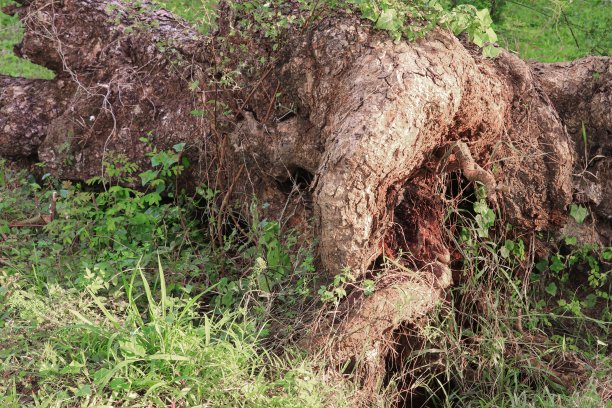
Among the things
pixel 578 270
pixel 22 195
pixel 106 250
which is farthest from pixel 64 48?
pixel 578 270

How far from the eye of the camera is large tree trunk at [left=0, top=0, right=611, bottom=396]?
3734mm

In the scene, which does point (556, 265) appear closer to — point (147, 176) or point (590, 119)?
point (590, 119)

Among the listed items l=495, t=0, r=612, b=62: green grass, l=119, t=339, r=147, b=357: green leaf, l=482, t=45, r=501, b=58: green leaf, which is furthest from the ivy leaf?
l=495, t=0, r=612, b=62: green grass

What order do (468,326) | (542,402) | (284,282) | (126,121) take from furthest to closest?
(126,121)
(468,326)
(284,282)
(542,402)

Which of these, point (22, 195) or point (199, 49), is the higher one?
point (199, 49)

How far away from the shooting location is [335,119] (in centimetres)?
394

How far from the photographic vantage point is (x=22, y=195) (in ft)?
17.2

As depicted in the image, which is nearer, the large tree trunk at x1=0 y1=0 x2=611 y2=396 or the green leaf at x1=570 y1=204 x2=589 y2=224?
the large tree trunk at x1=0 y1=0 x2=611 y2=396

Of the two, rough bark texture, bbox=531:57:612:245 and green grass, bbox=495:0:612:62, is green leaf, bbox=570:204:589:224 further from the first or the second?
green grass, bbox=495:0:612:62

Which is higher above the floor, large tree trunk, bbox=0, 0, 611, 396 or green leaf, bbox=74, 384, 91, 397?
large tree trunk, bbox=0, 0, 611, 396

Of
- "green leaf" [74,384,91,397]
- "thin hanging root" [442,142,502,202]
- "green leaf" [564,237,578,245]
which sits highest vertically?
"thin hanging root" [442,142,502,202]

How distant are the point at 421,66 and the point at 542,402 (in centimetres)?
166

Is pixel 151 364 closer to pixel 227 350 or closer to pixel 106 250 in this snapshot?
pixel 227 350

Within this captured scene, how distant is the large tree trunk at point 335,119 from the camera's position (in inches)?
147
